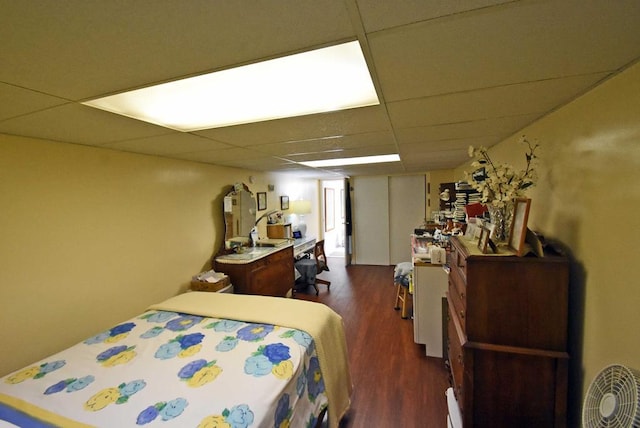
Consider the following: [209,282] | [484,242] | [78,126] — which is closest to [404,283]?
[484,242]

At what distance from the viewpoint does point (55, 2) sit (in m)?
0.56

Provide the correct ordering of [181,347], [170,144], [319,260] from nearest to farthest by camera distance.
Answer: [181,347] < [170,144] < [319,260]

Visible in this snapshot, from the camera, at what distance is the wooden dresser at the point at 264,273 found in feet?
10.0

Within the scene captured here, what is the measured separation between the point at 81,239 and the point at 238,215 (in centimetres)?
184

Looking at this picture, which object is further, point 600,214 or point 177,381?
point 177,381

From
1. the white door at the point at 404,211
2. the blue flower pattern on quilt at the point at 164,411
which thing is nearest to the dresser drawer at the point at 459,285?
the blue flower pattern on quilt at the point at 164,411

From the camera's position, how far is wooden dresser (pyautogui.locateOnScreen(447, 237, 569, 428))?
1.16m

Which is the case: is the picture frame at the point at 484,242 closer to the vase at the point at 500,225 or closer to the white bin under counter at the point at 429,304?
the vase at the point at 500,225

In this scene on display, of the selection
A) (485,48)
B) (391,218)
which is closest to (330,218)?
(391,218)

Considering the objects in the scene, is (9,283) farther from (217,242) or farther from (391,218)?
(391,218)

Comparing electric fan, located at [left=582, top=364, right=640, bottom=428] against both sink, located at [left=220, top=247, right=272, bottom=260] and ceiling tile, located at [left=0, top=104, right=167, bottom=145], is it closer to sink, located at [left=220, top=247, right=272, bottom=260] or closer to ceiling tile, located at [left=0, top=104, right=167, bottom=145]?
ceiling tile, located at [left=0, top=104, right=167, bottom=145]

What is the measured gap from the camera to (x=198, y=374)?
1.37 metres

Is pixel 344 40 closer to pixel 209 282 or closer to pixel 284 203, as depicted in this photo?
pixel 209 282

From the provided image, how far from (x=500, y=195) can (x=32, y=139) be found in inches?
115
